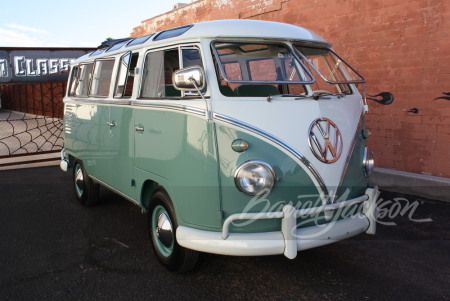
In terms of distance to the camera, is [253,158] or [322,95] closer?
[253,158]

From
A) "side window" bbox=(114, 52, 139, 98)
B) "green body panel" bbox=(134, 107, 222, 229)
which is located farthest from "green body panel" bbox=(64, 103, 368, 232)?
"side window" bbox=(114, 52, 139, 98)

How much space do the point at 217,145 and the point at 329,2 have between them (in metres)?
5.44

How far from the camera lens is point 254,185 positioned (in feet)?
10.5

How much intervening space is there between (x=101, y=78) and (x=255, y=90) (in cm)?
251

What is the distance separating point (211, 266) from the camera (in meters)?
3.96

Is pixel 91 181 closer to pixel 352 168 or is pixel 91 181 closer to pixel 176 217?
pixel 176 217

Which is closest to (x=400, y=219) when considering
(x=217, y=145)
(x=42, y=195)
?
(x=217, y=145)

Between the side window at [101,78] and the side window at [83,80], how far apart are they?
28 cm

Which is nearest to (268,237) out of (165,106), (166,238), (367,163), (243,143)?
(243,143)

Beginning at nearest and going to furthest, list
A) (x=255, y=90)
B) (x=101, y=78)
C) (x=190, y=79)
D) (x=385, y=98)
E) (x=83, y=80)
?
1. (x=190, y=79)
2. (x=255, y=90)
3. (x=101, y=78)
4. (x=83, y=80)
5. (x=385, y=98)

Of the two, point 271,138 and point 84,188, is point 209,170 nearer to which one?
point 271,138

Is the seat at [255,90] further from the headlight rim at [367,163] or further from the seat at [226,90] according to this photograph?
the headlight rim at [367,163]

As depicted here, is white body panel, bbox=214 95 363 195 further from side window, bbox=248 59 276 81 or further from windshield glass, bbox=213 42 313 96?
side window, bbox=248 59 276 81

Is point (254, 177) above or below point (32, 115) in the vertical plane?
above
